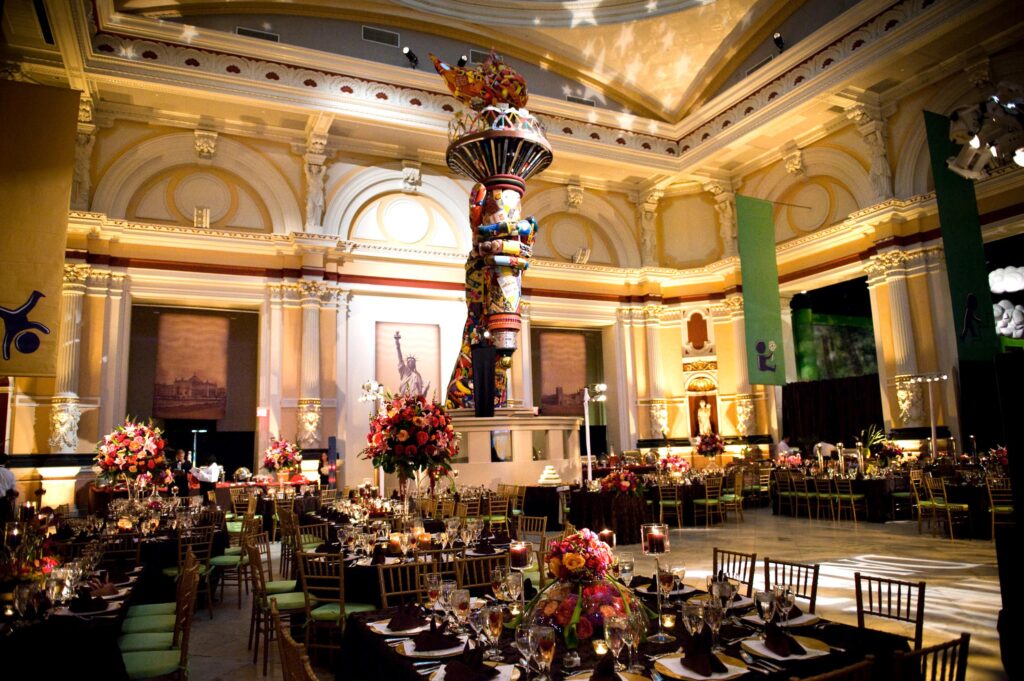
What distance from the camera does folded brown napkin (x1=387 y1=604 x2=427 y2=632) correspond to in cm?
310

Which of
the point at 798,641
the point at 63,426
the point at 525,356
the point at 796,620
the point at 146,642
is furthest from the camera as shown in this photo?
the point at 525,356

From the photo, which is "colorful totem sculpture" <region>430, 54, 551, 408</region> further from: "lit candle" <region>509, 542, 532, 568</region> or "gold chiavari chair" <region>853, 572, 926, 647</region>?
"lit candle" <region>509, 542, 532, 568</region>

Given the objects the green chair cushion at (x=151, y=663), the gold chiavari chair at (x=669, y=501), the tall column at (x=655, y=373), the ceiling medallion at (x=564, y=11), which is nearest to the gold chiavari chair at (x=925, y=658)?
the green chair cushion at (x=151, y=663)

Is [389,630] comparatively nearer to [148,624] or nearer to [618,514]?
[148,624]

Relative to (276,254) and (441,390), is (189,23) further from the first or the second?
(441,390)

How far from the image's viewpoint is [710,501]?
1131cm

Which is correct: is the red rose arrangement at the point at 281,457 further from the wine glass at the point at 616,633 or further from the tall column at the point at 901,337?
the tall column at the point at 901,337

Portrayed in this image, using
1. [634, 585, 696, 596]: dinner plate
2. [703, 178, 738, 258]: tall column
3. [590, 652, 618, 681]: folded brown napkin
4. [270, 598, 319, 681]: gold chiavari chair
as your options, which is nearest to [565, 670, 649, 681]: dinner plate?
[590, 652, 618, 681]: folded brown napkin

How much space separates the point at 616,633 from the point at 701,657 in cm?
35

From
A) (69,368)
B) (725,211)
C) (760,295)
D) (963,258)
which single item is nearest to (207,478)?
(69,368)

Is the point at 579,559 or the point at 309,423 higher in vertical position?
the point at 309,423

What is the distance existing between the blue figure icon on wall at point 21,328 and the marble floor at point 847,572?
11.7ft

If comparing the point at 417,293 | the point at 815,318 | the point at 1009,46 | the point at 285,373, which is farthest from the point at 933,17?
the point at 285,373

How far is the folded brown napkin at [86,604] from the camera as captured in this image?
379 cm
